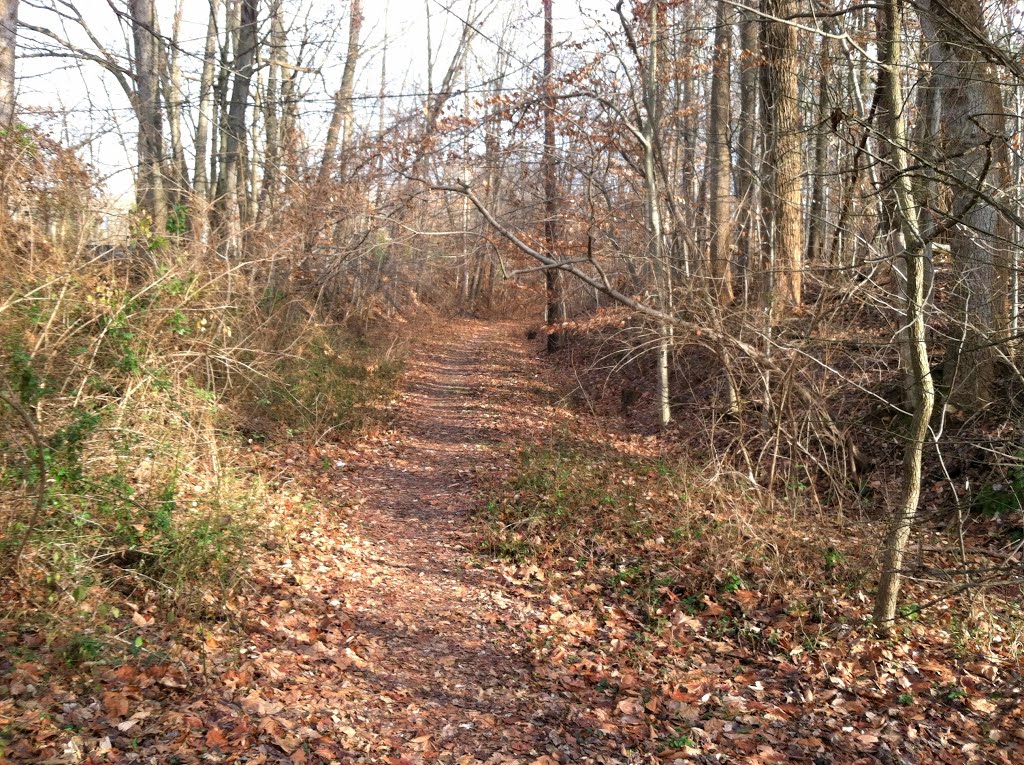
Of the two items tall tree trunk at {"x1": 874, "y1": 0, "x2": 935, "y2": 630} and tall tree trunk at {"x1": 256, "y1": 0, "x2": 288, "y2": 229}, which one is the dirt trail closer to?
tall tree trunk at {"x1": 874, "y1": 0, "x2": 935, "y2": 630}

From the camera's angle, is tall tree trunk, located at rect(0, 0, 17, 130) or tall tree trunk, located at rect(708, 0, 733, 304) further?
tall tree trunk, located at rect(708, 0, 733, 304)

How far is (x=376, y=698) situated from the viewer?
184 inches

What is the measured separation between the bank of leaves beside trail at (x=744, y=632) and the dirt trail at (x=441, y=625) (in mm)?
272

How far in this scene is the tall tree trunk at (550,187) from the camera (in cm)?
1162

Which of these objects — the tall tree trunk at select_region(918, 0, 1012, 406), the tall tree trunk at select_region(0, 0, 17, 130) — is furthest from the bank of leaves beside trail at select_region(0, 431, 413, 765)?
the tall tree trunk at select_region(918, 0, 1012, 406)

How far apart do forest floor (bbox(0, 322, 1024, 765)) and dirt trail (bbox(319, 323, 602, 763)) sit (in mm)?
20

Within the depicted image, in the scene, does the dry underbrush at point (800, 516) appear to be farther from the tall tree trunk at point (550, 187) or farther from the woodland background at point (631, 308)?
the tall tree trunk at point (550, 187)

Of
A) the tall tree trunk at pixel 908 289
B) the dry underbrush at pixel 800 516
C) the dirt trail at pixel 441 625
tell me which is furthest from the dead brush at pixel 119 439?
the tall tree trunk at pixel 908 289

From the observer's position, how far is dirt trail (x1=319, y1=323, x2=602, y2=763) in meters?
4.43

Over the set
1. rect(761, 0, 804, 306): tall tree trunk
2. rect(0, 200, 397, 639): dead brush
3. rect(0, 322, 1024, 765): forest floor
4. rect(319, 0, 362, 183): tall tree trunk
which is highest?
rect(319, 0, 362, 183): tall tree trunk

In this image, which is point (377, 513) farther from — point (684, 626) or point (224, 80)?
point (224, 80)

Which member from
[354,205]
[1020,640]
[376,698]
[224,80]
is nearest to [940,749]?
[1020,640]

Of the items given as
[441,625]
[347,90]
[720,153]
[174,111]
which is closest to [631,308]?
[720,153]

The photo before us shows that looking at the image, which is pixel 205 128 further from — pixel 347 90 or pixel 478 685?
→ pixel 478 685
